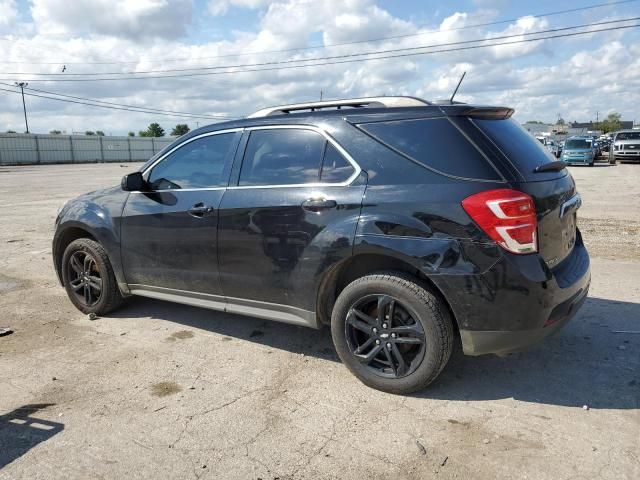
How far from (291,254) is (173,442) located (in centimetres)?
142

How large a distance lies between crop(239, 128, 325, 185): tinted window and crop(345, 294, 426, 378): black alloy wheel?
970 mm

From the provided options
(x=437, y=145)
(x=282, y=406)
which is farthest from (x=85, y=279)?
(x=437, y=145)

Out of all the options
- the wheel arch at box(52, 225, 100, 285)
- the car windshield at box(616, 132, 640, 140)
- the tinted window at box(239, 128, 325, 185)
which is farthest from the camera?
the car windshield at box(616, 132, 640, 140)

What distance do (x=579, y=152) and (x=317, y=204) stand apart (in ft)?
102

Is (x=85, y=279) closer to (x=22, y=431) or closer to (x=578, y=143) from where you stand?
(x=22, y=431)

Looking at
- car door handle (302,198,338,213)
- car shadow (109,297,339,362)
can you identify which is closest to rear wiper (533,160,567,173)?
car door handle (302,198,338,213)

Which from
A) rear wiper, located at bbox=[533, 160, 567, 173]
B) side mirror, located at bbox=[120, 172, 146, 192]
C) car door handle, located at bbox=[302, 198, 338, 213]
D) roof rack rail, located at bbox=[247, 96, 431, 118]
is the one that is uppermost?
roof rack rail, located at bbox=[247, 96, 431, 118]

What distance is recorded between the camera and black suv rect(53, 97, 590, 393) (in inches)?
121

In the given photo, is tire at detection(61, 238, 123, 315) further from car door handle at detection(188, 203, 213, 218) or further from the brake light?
the brake light

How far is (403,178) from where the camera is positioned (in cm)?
330

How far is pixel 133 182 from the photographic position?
4.53m

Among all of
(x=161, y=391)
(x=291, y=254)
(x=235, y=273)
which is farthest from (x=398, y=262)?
(x=161, y=391)

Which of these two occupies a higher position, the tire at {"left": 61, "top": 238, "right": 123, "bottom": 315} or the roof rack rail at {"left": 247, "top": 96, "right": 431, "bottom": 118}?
the roof rack rail at {"left": 247, "top": 96, "right": 431, "bottom": 118}

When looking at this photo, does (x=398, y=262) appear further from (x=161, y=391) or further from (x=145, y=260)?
(x=145, y=260)
